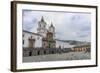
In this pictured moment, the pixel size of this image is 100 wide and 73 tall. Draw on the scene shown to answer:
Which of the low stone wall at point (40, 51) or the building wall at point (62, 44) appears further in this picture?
the building wall at point (62, 44)

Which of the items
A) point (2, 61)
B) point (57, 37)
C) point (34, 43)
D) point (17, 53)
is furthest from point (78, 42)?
point (2, 61)

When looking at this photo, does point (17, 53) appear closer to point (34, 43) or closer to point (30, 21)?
point (34, 43)

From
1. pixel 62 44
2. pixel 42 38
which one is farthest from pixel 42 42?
pixel 62 44

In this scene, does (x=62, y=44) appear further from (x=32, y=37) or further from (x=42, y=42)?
(x=32, y=37)

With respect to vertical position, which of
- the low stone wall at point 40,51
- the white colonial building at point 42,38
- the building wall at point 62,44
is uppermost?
the white colonial building at point 42,38

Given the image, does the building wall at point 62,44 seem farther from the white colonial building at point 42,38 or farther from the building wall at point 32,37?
the building wall at point 32,37

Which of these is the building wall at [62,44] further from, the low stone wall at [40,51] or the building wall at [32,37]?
the building wall at [32,37]

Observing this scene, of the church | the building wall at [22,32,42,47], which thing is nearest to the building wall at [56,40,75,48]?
the church

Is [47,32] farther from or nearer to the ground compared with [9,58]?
farther from the ground

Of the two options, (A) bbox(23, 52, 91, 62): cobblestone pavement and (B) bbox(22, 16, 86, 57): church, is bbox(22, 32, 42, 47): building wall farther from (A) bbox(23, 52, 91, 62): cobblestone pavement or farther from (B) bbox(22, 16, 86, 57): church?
(A) bbox(23, 52, 91, 62): cobblestone pavement

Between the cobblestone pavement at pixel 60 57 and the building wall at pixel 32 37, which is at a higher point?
the building wall at pixel 32 37

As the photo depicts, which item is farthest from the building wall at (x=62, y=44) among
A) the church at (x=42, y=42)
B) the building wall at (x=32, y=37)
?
the building wall at (x=32, y=37)
